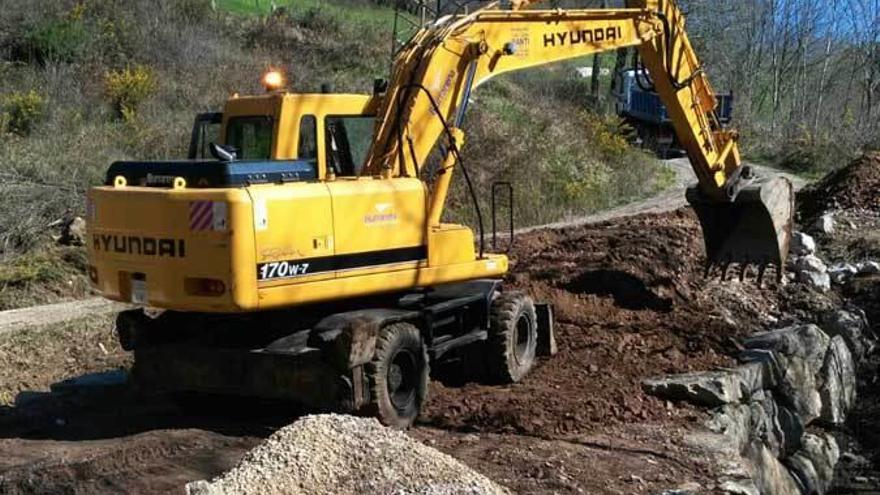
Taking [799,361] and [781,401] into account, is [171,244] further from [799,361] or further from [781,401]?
[799,361]

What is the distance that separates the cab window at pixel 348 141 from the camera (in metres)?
8.30

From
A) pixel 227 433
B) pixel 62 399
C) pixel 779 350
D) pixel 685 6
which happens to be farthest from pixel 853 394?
pixel 685 6

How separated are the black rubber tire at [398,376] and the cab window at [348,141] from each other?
1336 millimetres

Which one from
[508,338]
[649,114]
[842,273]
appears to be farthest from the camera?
[649,114]

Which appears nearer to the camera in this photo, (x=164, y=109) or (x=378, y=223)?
(x=378, y=223)

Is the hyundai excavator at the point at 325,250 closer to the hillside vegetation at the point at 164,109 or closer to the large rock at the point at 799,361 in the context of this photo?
the large rock at the point at 799,361

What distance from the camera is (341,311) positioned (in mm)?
8180

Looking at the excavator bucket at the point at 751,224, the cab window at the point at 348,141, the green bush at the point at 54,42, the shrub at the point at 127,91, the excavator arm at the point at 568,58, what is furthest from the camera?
the green bush at the point at 54,42

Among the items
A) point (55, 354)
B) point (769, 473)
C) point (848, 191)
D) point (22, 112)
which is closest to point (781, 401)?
point (769, 473)

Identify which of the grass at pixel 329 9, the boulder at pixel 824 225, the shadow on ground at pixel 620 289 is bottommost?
the shadow on ground at pixel 620 289

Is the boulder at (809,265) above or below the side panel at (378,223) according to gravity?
below

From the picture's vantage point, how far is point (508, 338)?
925 cm

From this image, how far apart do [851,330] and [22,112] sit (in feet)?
51.4

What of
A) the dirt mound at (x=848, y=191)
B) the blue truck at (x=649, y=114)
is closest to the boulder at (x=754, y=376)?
the dirt mound at (x=848, y=191)
